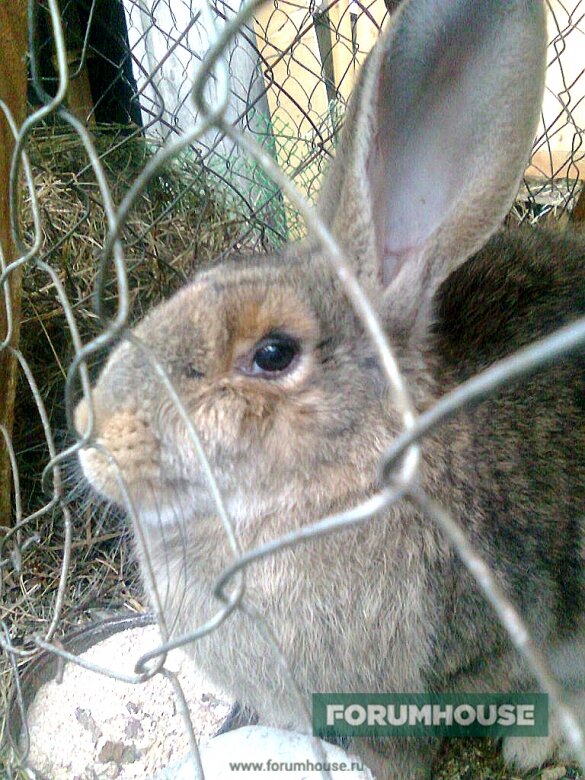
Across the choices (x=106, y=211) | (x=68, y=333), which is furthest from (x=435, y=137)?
(x=68, y=333)

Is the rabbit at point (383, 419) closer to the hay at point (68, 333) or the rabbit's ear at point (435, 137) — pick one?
the rabbit's ear at point (435, 137)

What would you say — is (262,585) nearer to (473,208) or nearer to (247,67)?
(473,208)

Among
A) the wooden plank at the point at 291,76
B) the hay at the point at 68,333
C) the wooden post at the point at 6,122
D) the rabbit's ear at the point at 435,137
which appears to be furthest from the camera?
the wooden plank at the point at 291,76

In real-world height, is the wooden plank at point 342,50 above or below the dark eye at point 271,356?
above

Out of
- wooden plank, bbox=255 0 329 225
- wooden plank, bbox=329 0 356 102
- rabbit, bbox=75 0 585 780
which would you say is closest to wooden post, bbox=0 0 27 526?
rabbit, bbox=75 0 585 780
